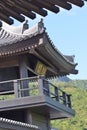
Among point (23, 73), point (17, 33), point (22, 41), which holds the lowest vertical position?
point (23, 73)

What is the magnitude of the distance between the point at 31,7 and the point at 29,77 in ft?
50.2

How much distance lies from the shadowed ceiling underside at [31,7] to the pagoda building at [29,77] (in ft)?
40.6

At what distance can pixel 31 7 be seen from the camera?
2.33 metres

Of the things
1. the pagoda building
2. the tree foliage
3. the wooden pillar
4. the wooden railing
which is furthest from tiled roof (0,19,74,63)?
the tree foliage

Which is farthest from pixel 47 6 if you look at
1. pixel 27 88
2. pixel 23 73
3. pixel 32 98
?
pixel 23 73

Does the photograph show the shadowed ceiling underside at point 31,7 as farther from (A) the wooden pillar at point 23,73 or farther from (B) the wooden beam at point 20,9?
(A) the wooden pillar at point 23,73

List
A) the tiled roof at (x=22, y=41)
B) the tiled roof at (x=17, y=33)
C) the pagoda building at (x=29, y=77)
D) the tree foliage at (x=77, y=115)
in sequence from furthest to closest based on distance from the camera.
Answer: the tree foliage at (x=77, y=115) < the tiled roof at (x=17, y=33) < the tiled roof at (x=22, y=41) < the pagoda building at (x=29, y=77)

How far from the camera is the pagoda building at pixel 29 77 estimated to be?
16.0 m

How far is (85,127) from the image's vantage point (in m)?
38.4

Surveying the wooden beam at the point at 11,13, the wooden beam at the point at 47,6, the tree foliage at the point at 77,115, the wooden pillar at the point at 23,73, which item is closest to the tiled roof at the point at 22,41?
the wooden pillar at the point at 23,73

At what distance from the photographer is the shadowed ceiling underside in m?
2.28

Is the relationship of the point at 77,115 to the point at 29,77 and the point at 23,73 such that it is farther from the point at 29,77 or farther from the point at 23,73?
the point at 23,73

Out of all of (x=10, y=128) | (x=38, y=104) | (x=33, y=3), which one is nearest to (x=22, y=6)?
(x=33, y=3)

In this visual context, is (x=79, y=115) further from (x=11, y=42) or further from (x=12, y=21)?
(x=12, y=21)
